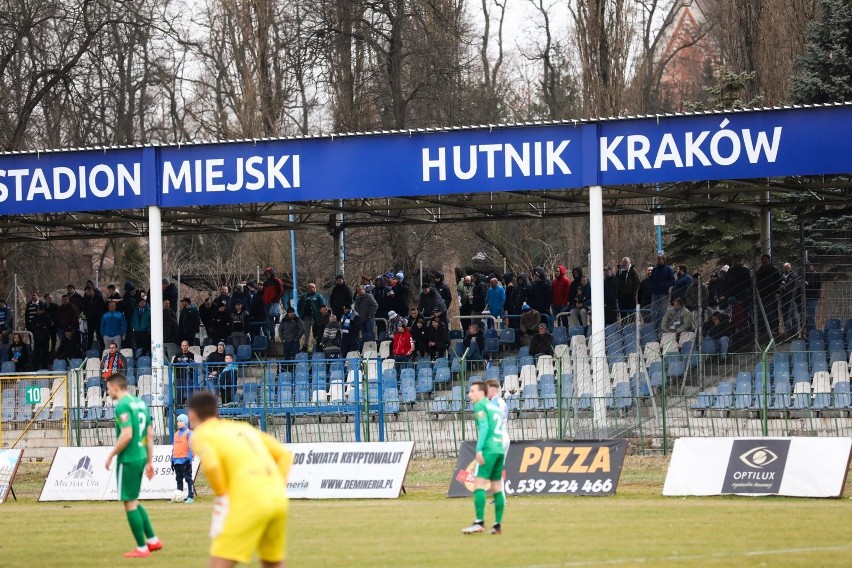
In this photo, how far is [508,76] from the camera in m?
54.0

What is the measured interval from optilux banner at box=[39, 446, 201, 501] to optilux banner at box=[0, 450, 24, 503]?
0.54 m

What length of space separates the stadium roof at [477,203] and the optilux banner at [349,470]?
7.16m

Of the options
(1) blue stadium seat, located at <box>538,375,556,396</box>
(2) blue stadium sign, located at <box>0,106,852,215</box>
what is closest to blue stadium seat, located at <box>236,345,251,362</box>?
(2) blue stadium sign, located at <box>0,106,852,215</box>

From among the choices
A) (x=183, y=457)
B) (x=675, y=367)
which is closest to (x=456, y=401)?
(x=675, y=367)

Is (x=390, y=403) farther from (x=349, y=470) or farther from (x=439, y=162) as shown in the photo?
(x=439, y=162)

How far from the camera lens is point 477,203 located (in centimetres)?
2897

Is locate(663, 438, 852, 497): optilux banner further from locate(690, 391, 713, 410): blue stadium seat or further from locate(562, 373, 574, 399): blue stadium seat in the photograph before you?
locate(562, 373, 574, 399): blue stadium seat

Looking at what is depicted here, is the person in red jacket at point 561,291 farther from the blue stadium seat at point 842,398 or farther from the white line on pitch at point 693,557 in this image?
the white line on pitch at point 693,557

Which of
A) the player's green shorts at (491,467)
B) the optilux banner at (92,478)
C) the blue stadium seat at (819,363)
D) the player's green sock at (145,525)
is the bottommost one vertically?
the optilux banner at (92,478)

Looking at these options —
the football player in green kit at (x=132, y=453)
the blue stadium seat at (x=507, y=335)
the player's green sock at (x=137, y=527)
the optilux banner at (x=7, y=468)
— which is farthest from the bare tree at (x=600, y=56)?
the player's green sock at (x=137, y=527)

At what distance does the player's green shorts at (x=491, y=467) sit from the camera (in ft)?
47.2

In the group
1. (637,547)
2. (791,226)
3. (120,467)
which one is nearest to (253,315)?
(791,226)

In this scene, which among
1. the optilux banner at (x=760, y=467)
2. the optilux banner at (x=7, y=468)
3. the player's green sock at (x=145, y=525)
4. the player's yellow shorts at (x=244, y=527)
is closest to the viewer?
the player's yellow shorts at (x=244, y=527)

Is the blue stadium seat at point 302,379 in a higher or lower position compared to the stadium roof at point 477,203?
lower
